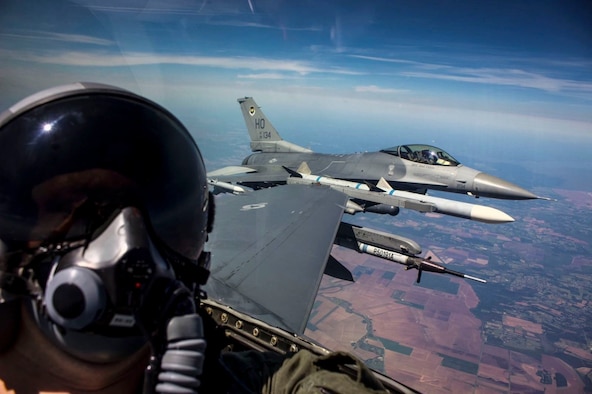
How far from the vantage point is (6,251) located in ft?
2.59

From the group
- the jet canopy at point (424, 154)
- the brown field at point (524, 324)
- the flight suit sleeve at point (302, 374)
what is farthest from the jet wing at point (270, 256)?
the brown field at point (524, 324)

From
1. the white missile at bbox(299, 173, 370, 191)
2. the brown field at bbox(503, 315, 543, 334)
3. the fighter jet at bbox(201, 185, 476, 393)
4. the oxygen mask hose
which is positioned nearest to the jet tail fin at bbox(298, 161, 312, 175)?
the white missile at bbox(299, 173, 370, 191)

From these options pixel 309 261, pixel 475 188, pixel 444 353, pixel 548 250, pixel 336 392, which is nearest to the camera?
pixel 336 392

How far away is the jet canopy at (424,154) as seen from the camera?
10391 millimetres

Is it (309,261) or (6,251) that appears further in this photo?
(309,261)

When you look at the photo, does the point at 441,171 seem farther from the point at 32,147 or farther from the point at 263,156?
the point at 32,147

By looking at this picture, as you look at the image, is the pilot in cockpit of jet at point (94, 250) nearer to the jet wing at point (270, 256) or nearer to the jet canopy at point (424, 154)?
the jet wing at point (270, 256)

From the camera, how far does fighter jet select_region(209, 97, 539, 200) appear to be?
396 inches

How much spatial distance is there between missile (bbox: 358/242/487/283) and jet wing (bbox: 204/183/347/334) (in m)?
1.82

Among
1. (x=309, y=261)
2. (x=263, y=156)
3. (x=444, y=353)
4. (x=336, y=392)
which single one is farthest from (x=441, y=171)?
(x=444, y=353)

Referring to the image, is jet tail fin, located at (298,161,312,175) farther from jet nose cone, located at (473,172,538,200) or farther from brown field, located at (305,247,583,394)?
brown field, located at (305,247,583,394)

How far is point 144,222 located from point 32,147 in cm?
27

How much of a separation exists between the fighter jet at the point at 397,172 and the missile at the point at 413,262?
351cm

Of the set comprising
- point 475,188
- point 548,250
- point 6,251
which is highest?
point 6,251
